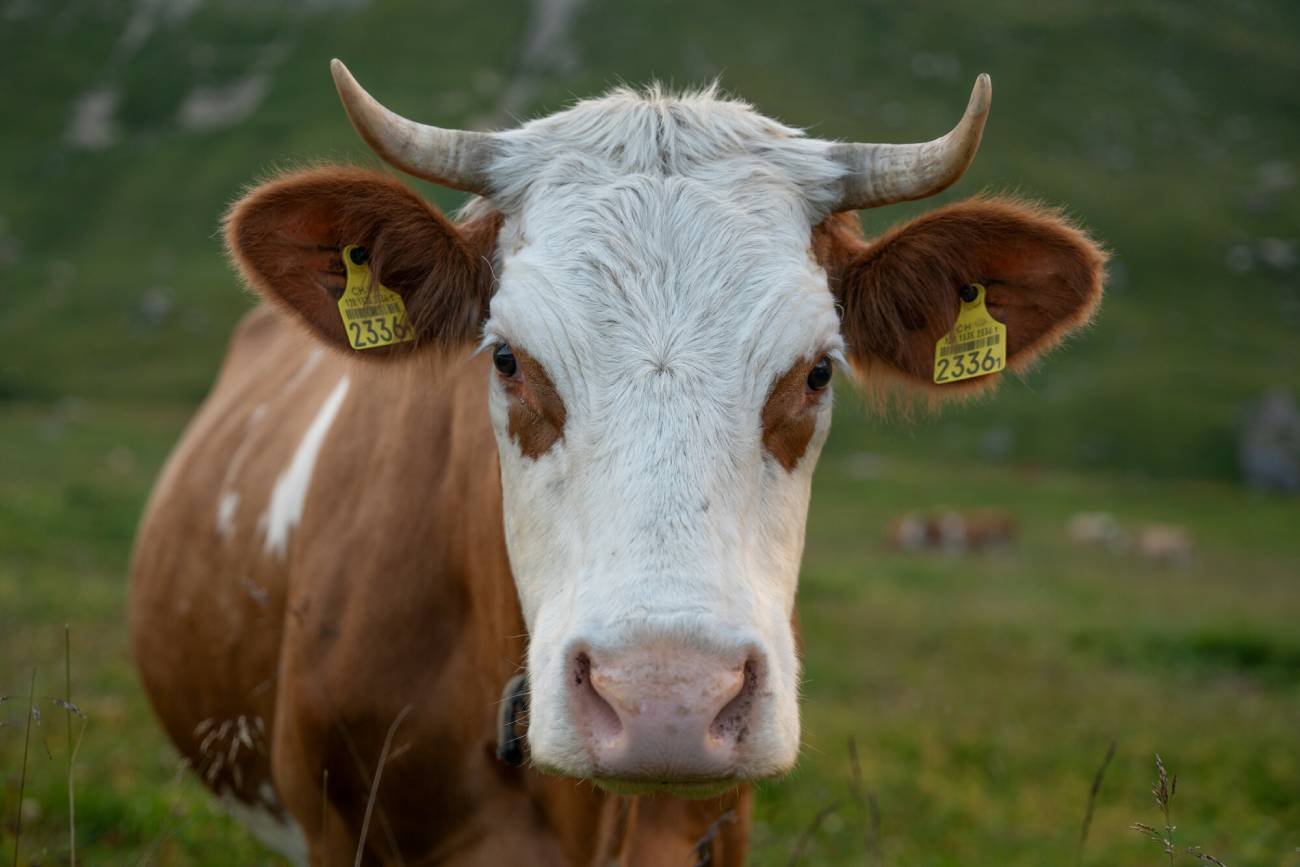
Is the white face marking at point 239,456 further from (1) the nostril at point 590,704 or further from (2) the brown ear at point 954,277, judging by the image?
(1) the nostril at point 590,704

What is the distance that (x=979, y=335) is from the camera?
12.4 ft

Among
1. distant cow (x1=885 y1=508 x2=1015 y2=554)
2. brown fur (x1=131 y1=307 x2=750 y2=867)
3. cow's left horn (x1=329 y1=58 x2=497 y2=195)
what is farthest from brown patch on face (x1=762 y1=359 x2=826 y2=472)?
distant cow (x1=885 y1=508 x2=1015 y2=554)

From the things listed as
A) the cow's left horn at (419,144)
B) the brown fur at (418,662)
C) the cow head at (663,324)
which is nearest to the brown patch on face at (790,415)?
the cow head at (663,324)

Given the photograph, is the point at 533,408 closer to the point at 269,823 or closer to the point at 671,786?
the point at 671,786

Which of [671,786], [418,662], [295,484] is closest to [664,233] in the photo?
[671,786]

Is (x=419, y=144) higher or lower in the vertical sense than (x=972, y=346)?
higher

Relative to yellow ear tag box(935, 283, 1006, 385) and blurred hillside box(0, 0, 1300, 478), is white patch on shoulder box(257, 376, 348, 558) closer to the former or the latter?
yellow ear tag box(935, 283, 1006, 385)

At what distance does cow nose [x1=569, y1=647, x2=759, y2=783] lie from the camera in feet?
8.04

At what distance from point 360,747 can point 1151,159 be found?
286ft

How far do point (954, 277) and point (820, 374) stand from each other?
2.38ft

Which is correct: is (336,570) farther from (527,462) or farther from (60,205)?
(60,205)

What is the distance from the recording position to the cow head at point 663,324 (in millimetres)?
2572

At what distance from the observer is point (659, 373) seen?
9.52ft

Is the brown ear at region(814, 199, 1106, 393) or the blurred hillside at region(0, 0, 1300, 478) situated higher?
the blurred hillside at region(0, 0, 1300, 478)
